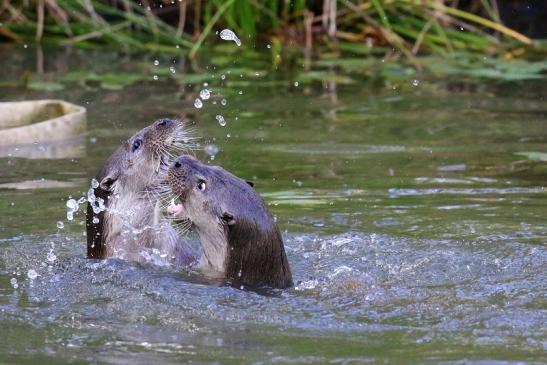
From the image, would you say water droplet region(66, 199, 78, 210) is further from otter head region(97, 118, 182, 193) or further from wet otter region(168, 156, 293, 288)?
wet otter region(168, 156, 293, 288)

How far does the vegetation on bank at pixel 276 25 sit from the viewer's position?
9.58 metres

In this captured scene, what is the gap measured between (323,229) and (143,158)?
85cm

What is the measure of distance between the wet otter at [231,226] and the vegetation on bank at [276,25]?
4.73 metres

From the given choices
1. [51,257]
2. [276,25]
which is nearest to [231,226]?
[51,257]

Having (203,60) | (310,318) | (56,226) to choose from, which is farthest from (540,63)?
(310,318)

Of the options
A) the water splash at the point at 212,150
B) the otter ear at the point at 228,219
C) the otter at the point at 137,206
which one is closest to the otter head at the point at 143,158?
the otter at the point at 137,206

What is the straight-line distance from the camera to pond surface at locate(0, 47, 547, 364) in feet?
12.8

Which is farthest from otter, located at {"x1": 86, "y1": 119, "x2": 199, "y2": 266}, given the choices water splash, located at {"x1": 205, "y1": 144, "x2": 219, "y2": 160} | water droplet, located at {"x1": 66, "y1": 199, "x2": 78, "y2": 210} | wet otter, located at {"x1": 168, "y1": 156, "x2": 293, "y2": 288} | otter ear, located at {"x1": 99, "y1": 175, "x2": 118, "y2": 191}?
water splash, located at {"x1": 205, "y1": 144, "x2": 219, "y2": 160}

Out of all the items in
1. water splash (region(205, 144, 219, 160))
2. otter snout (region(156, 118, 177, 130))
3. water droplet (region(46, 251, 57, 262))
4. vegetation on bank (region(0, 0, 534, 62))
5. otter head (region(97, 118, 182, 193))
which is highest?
vegetation on bank (region(0, 0, 534, 62))

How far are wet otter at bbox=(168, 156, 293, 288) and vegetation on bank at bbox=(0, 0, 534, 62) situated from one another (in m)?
4.73

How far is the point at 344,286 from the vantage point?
4.56 metres

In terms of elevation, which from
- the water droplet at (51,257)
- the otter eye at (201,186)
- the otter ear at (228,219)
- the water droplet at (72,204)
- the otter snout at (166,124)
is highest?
the otter snout at (166,124)

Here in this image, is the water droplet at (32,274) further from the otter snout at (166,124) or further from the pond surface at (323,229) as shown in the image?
the otter snout at (166,124)

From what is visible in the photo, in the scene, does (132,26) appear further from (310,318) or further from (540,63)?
(310,318)
